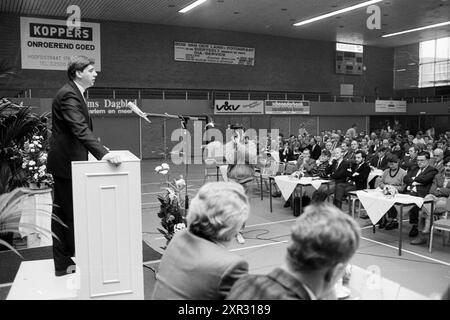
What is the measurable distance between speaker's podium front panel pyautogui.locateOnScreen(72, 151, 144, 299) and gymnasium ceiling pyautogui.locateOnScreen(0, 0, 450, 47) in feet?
47.7

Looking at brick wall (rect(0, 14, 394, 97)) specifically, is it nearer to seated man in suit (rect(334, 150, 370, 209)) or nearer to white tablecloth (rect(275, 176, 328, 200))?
white tablecloth (rect(275, 176, 328, 200))

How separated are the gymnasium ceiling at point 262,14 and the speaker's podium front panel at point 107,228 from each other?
47.7ft

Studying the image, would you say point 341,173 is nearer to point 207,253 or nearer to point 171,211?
point 171,211

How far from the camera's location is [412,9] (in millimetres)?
18062

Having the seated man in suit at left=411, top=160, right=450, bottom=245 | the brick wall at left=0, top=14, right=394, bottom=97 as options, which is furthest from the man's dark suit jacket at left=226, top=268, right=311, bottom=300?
the brick wall at left=0, top=14, right=394, bottom=97

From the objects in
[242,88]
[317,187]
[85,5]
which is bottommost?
[317,187]

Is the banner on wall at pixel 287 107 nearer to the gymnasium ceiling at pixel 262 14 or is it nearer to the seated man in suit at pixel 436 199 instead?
the gymnasium ceiling at pixel 262 14

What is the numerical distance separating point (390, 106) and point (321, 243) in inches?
1033

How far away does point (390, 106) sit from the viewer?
25.7 metres

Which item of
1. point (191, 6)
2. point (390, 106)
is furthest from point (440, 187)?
point (390, 106)

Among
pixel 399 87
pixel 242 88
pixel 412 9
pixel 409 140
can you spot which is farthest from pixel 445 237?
pixel 399 87

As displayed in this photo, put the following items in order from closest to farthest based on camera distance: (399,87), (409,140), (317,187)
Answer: (317,187)
(409,140)
(399,87)
